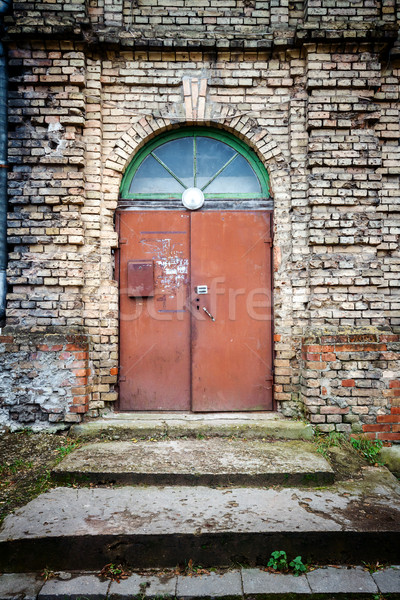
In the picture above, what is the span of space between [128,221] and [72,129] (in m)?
1.07

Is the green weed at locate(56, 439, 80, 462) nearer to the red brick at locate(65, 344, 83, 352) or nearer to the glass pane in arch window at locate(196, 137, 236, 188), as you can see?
the red brick at locate(65, 344, 83, 352)

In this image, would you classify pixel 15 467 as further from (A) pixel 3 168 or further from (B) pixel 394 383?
(B) pixel 394 383

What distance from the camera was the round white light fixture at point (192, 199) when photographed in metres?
4.20

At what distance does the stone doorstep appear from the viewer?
2.22m

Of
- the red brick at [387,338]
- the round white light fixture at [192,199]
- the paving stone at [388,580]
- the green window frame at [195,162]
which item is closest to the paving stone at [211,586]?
the paving stone at [388,580]

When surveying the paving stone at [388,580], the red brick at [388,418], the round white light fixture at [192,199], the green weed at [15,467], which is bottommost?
the paving stone at [388,580]

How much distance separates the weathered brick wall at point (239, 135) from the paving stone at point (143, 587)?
1844 mm

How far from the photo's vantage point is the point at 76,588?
89.3 inches

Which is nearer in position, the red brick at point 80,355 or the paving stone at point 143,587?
the paving stone at point 143,587

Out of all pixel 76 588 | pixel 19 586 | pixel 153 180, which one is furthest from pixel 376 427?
pixel 153 180

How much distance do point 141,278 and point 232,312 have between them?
104 cm

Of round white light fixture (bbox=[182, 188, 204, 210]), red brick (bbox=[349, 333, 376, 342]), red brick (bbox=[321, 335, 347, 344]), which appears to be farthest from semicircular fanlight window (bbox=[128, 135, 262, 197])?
red brick (bbox=[349, 333, 376, 342])

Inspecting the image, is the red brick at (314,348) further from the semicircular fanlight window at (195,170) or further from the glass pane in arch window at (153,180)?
the glass pane in arch window at (153,180)

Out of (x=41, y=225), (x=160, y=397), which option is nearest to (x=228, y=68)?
(x=41, y=225)
